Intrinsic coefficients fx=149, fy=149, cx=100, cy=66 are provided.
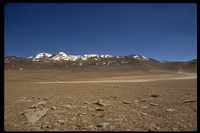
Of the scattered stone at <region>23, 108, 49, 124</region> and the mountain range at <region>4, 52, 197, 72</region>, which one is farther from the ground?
the mountain range at <region>4, 52, 197, 72</region>

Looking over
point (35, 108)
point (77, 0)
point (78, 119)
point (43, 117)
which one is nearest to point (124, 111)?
point (78, 119)

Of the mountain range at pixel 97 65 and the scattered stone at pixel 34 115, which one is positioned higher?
the mountain range at pixel 97 65

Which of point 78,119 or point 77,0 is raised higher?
point 77,0

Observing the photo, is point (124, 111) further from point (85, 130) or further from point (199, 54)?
point (199, 54)

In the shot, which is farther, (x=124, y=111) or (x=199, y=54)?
(x=124, y=111)

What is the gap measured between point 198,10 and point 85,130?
3.67m

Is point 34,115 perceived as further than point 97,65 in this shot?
No

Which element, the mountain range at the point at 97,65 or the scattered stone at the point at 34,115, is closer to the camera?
the scattered stone at the point at 34,115

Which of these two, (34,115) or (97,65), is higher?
(97,65)

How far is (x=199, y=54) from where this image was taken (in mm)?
2492

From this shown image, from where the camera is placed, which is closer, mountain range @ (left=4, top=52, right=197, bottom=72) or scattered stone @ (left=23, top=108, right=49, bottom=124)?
scattered stone @ (left=23, top=108, right=49, bottom=124)
